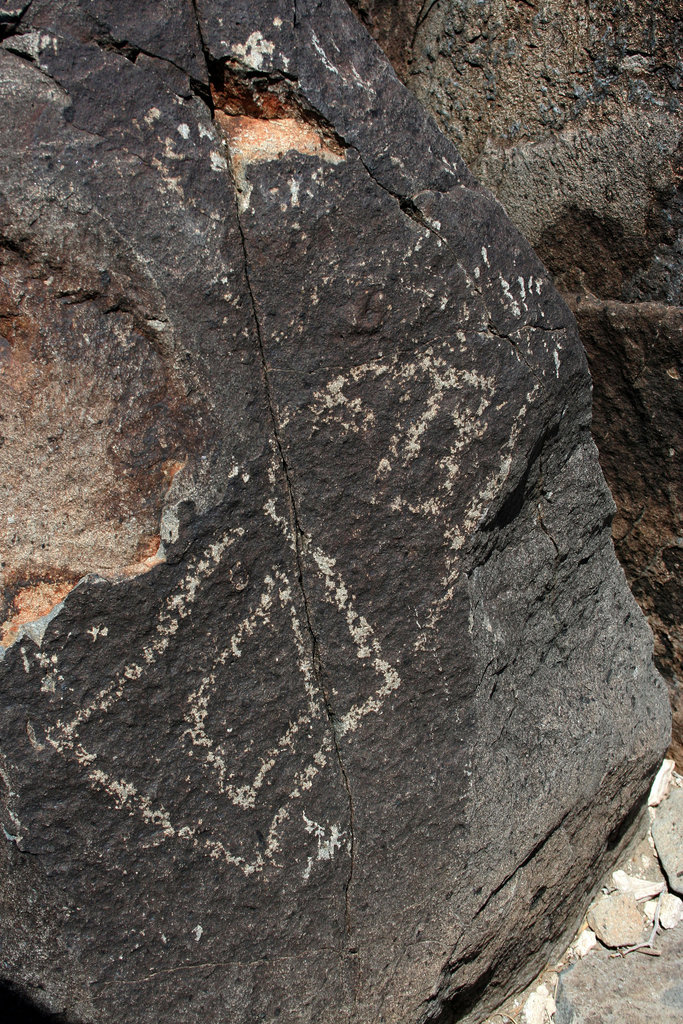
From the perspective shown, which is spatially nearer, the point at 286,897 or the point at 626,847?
the point at 286,897

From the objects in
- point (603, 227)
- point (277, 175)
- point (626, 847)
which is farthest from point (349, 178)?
point (626, 847)

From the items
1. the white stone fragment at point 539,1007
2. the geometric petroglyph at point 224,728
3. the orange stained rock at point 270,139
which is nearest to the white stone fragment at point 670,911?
the white stone fragment at point 539,1007

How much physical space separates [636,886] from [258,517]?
102 centimetres

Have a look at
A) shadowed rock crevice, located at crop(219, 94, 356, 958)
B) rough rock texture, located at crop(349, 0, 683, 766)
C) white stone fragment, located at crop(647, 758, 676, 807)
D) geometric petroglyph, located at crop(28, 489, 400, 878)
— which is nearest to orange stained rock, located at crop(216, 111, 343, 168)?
shadowed rock crevice, located at crop(219, 94, 356, 958)

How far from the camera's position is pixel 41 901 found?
94 cm

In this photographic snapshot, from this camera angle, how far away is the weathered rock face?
86 centimetres

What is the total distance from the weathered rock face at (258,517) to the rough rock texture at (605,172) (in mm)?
334

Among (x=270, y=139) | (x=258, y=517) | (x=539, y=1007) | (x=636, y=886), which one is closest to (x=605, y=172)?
(x=270, y=139)

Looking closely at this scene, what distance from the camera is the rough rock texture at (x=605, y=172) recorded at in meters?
1.27

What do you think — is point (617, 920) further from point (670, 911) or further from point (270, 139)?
point (270, 139)

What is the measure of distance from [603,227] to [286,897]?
1.18m

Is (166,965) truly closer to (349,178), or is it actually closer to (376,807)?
(376,807)

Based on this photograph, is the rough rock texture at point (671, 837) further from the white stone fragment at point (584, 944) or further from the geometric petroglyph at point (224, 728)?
the geometric petroglyph at point (224, 728)

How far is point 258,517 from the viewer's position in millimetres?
949
